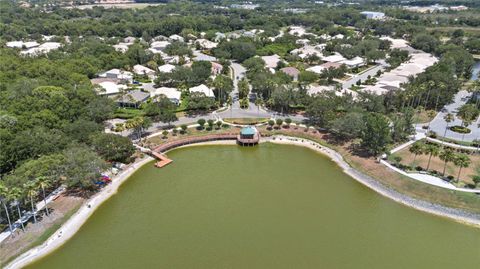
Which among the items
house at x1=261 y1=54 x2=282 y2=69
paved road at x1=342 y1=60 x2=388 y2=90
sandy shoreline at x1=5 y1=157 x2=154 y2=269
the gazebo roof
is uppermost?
house at x1=261 y1=54 x2=282 y2=69

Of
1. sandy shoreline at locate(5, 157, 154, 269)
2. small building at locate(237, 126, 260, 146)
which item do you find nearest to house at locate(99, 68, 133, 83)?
small building at locate(237, 126, 260, 146)

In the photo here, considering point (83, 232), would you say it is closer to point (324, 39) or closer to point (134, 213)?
point (134, 213)

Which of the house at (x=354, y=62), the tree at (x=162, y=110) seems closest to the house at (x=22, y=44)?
the tree at (x=162, y=110)

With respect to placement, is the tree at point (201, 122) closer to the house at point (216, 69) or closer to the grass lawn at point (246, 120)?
the grass lawn at point (246, 120)

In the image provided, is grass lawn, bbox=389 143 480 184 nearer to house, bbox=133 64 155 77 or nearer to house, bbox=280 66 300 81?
house, bbox=280 66 300 81

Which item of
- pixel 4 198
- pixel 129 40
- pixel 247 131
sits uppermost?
pixel 129 40

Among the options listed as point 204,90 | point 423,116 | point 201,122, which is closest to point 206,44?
point 204,90

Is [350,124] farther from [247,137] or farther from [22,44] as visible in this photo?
[22,44]
